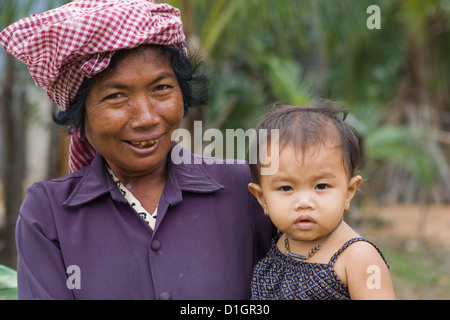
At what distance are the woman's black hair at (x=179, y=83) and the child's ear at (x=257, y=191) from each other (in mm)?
433

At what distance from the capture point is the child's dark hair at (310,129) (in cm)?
190

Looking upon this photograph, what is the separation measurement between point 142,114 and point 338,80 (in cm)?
886

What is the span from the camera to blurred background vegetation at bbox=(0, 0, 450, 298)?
5.71 meters

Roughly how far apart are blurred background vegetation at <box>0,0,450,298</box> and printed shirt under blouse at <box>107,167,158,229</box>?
60 cm

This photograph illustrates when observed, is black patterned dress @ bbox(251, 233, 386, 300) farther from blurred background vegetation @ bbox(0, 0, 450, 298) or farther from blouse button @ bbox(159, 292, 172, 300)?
blurred background vegetation @ bbox(0, 0, 450, 298)

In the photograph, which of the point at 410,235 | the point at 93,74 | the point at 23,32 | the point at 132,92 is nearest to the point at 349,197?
the point at 132,92

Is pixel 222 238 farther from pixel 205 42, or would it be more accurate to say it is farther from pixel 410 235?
pixel 410 235

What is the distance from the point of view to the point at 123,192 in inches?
82.2

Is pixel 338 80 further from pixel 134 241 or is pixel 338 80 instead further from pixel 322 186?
pixel 134 241

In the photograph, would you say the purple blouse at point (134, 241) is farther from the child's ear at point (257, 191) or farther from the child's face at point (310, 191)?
the child's face at point (310, 191)

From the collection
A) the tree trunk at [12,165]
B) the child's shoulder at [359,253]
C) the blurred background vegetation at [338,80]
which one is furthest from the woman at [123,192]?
the tree trunk at [12,165]

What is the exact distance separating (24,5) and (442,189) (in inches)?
342

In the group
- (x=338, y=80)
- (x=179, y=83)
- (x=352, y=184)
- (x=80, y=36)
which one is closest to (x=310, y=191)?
(x=352, y=184)

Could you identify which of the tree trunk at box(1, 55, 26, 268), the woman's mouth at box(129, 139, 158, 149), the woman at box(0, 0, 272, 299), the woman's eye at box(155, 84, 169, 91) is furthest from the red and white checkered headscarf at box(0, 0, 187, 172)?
the tree trunk at box(1, 55, 26, 268)
